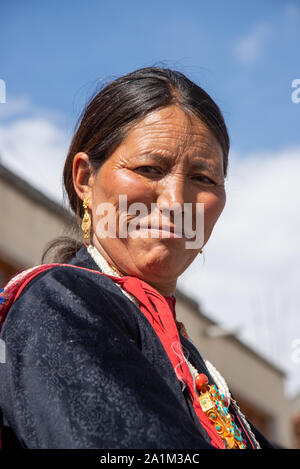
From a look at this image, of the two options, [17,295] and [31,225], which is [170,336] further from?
[31,225]

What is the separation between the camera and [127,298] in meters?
1.72

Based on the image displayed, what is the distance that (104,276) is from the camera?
178 cm

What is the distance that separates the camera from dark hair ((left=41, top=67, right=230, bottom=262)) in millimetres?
1965

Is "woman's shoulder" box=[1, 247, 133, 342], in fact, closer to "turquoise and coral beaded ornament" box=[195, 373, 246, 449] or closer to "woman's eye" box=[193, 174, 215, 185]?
"turquoise and coral beaded ornament" box=[195, 373, 246, 449]

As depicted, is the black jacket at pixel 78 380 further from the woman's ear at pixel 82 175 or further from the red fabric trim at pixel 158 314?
the woman's ear at pixel 82 175

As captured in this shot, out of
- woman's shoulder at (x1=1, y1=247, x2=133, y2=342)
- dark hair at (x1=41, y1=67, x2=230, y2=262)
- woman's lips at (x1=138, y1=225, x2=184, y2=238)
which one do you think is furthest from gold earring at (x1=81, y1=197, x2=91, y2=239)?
woman's shoulder at (x1=1, y1=247, x2=133, y2=342)

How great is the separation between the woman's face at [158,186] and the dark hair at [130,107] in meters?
0.04

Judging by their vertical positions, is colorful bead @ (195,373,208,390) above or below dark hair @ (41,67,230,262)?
below

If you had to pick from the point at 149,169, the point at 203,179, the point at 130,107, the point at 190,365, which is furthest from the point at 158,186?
the point at 190,365

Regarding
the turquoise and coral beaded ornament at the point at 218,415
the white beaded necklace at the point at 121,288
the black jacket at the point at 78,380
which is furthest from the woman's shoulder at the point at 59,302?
the turquoise and coral beaded ornament at the point at 218,415

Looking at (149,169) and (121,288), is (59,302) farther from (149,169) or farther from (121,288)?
(149,169)

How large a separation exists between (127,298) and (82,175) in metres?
0.51

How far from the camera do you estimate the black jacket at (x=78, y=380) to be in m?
1.28
